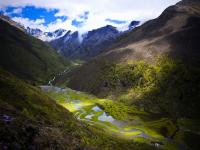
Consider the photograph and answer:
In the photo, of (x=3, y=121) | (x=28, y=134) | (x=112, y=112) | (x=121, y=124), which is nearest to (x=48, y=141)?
(x=28, y=134)

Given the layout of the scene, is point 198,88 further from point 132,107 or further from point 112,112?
point 112,112

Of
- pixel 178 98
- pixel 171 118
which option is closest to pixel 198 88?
pixel 178 98

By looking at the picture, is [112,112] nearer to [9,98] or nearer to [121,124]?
[121,124]

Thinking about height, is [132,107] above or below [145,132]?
above

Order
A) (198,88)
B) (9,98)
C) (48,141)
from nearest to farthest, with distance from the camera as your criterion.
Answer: (48,141), (9,98), (198,88)

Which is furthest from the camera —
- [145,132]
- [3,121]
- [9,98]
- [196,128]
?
[196,128]

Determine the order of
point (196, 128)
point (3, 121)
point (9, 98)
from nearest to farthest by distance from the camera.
→ point (3, 121), point (9, 98), point (196, 128)

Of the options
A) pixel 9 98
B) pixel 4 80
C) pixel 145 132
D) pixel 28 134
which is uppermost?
pixel 4 80

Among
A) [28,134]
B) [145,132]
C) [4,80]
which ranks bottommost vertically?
[145,132]

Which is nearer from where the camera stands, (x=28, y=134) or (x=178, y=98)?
(x=28, y=134)
